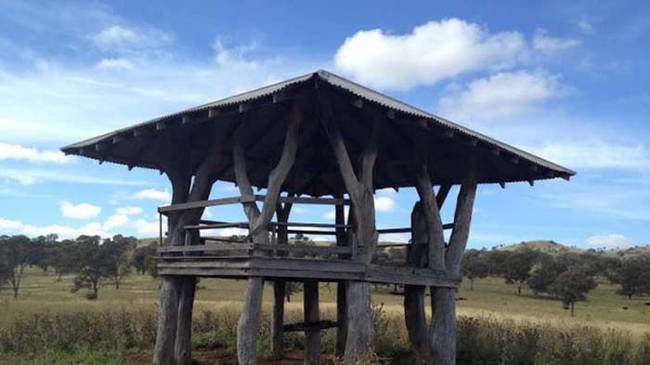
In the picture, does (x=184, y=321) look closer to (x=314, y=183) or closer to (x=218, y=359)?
(x=218, y=359)

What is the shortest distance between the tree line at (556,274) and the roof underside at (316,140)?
41060 mm

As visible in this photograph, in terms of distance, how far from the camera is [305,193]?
20.8 metres

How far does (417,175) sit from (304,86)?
13.6 feet

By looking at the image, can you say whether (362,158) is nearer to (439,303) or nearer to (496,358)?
(439,303)

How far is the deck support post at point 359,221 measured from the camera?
1395 cm

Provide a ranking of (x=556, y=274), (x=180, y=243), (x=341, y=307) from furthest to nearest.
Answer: (x=556, y=274), (x=341, y=307), (x=180, y=243)

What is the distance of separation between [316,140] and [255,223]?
4798mm

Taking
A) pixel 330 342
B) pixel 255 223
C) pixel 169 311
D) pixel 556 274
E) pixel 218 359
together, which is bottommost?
pixel 218 359

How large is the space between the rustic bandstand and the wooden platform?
0.03 meters

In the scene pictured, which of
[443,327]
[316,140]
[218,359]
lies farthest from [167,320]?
[443,327]

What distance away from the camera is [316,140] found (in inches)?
711

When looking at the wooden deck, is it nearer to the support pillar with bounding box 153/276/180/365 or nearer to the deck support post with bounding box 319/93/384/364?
the deck support post with bounding box 319/93/384/364

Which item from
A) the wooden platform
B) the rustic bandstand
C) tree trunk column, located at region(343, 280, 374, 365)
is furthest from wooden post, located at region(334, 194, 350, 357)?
tree trunk column, located at region(343, 280, 374, 365)

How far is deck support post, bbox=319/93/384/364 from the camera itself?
1395 cm
